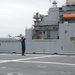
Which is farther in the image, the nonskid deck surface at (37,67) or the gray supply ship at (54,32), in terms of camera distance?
the gray supply ship at (54,32)

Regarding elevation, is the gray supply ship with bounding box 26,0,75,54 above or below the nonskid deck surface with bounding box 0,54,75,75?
above

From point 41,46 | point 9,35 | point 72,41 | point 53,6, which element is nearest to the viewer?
point 72,41

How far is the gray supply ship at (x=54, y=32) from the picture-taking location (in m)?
31.2

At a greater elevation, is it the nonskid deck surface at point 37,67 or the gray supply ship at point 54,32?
the gray supply ship at point 54,32

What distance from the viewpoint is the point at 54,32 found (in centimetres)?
3697

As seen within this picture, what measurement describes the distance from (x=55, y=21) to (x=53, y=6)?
10.1ft

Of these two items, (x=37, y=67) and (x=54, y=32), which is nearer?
(x=37, y=67)

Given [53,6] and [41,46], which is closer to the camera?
[41,46]

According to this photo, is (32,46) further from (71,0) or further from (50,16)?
(71,0)

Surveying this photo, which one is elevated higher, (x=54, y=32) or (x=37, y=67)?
(x=54, y=32)

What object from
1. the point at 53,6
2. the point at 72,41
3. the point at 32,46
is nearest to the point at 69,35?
the point at 72,41

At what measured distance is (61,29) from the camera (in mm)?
31906

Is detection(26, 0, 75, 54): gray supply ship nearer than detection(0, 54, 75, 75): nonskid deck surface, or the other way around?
detection(0, 54, 75, 75): nonskid deck surface

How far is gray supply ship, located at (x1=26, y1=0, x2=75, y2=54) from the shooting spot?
3116 cm
